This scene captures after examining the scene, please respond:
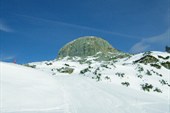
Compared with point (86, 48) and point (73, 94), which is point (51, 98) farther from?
point (86, 48)

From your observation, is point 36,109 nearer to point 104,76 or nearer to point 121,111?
point 121,111

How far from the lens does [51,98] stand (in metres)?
12.6

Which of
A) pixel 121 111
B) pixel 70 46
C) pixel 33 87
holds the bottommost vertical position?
pixel 121 111

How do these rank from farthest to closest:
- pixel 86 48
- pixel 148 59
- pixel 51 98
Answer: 1. pixel 86 48
2. pixel 148 59
3. pixel 51 98

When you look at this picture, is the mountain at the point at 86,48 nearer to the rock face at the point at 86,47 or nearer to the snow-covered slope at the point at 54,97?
the rock face at the point at 86,47

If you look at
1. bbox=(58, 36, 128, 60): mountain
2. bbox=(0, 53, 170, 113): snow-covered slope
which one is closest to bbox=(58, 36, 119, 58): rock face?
bbox=(58, 36, 128, 60): mountain

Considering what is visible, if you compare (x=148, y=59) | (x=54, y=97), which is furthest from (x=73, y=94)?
(x=148, y=59)

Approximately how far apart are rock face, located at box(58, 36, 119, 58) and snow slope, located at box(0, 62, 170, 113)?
6055 cm

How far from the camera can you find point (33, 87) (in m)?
13.7

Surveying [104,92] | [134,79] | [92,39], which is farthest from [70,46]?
[104,92]

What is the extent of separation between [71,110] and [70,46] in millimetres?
70637

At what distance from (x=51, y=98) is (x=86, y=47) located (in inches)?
2584

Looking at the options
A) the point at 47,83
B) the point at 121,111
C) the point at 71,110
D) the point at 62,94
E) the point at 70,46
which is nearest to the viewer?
the point at 71,110

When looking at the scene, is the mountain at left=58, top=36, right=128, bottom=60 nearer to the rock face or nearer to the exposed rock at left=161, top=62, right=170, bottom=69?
the rock face
